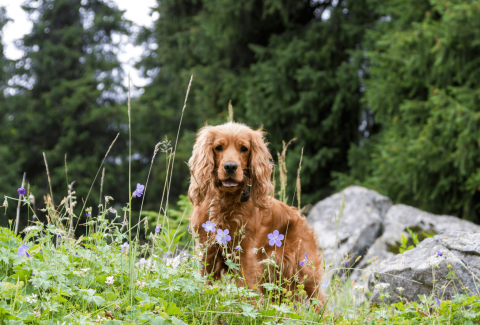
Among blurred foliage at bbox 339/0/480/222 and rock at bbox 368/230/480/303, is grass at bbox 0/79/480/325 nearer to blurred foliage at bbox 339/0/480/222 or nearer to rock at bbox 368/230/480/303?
rock at bbox 368/230/480/303

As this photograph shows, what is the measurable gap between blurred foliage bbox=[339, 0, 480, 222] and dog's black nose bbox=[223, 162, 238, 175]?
3949 millimetres

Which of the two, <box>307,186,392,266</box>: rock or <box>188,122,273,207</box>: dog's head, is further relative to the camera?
<box>307,186,392,266</box>: rock

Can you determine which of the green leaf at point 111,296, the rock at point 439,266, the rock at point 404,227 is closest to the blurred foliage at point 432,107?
the rock at point 404,227

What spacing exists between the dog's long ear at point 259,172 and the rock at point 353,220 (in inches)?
84.1

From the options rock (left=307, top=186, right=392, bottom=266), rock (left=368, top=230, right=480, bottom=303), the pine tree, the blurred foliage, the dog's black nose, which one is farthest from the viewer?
the pine tree

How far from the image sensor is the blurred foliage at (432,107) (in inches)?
226

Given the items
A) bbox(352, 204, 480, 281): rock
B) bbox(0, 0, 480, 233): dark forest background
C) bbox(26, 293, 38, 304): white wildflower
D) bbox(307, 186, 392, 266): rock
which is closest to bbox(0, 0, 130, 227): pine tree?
bbox(0, 0, 480, 233): dark forest background

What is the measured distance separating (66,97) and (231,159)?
43.2ft

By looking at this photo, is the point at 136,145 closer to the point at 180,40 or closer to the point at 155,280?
the point at 180,40

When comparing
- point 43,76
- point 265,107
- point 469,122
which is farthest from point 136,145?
point 469,122

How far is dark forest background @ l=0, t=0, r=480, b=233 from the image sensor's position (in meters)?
6.20

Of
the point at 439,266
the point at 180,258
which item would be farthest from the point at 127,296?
the point at 439,266

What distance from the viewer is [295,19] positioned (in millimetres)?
10352

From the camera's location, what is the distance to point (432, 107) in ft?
21.0
